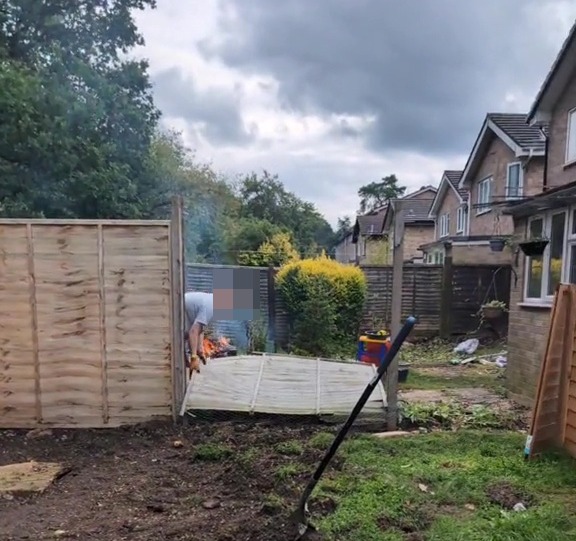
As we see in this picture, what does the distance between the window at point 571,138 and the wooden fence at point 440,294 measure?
3.39 meters

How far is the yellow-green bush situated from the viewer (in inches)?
396

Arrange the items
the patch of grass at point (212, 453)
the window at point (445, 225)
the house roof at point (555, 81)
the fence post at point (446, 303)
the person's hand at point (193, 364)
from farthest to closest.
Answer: the window at point (445, 225) → the fence post at point (446, 303) → the house roof at point (555, 81) → the person's hand at point (193, 364) → the patch of grass at point (212, 453)

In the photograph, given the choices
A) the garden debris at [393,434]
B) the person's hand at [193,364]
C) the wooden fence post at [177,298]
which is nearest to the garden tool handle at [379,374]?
the garden debris at [393,434]

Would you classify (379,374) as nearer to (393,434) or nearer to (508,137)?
(393,434)

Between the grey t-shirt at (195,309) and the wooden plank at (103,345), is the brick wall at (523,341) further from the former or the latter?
the wooden plank at (103,345)

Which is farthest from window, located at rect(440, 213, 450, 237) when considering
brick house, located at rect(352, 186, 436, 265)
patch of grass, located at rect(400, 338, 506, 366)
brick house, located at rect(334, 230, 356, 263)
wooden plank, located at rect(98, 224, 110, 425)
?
brick house, located at rect(334, 230, 356, 263)

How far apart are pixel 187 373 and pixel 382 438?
221 cm

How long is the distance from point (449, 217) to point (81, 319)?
19114 mm

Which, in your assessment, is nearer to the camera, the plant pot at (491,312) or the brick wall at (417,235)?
the plant pot at (491,312)

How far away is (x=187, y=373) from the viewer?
5258 millimetres

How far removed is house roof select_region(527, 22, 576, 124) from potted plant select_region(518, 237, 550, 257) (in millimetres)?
4779

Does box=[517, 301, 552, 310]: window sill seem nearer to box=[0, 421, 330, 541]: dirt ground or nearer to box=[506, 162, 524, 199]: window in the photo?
box=[0, 421, 330, 541]: dirt ground

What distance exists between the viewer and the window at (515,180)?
1370 cm

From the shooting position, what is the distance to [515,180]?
46.4ft
